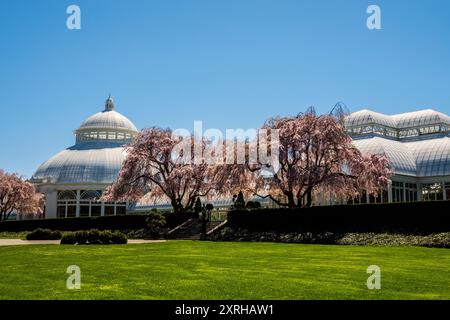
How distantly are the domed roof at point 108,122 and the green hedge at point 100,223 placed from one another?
31.3m

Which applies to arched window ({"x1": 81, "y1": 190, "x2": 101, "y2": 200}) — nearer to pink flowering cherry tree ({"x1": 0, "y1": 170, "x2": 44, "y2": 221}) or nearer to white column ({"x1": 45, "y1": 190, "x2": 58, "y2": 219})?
white column ({"x1": 45, "y1": 190, "x2": 58, "y2": 219})

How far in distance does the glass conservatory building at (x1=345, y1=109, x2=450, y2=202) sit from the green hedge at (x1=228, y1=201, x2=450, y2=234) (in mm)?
15408

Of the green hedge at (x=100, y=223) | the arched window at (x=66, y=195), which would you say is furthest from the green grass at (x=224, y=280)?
the arched window at (x=66, y=195)

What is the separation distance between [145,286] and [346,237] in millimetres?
23400

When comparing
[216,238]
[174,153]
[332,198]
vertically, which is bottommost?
[216,238]

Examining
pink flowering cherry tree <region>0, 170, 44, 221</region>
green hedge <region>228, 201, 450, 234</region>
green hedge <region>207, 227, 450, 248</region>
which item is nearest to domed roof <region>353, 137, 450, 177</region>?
green hedge <region>228, 201, 450, 234</region>

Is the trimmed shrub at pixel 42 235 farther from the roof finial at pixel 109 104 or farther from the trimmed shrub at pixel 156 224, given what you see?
the roof finial at pixel 109 104

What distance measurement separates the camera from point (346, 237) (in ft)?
107

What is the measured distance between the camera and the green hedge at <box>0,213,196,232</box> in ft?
154

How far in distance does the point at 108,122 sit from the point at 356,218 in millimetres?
61075

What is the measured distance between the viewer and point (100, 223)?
168 ft
